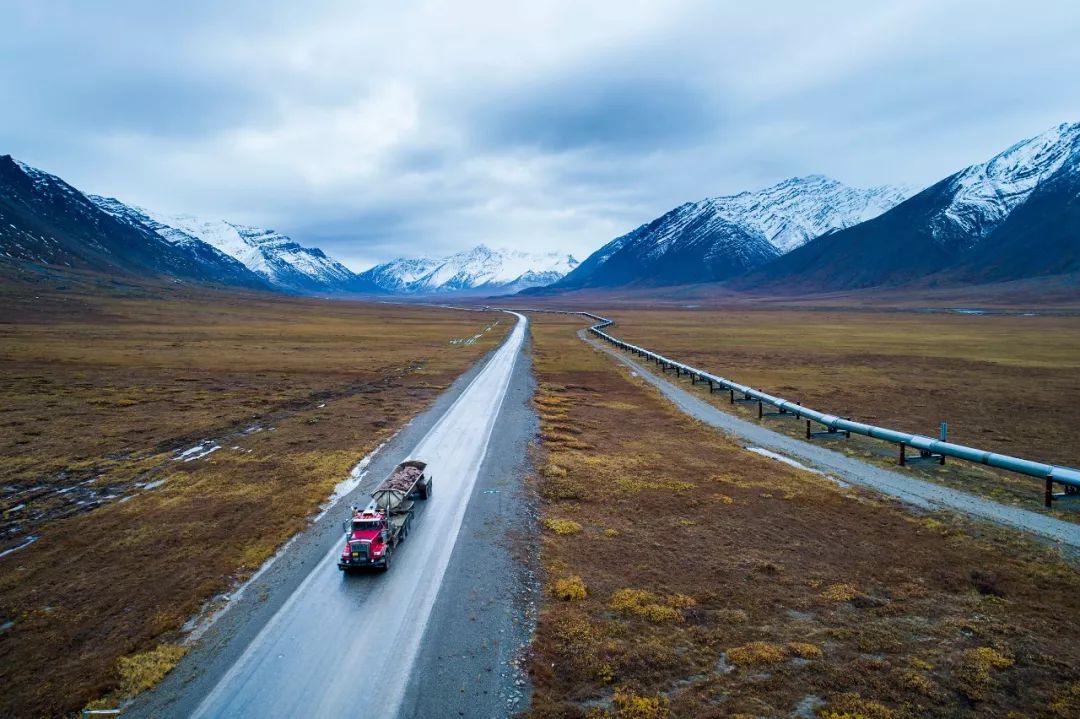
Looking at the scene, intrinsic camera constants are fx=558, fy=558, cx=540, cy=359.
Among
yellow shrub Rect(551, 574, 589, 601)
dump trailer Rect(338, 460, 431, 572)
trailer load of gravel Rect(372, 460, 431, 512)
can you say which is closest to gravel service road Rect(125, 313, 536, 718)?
dump trailer Rect(338, 460, 431, 572)

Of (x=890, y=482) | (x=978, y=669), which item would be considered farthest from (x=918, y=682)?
(x=890, y=482)

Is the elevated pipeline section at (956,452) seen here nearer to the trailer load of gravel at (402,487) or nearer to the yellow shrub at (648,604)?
the yellow shrub at (648,604)

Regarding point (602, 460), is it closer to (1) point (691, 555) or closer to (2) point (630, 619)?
(1) point (691, 555)

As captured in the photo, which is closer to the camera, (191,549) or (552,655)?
(552,655)

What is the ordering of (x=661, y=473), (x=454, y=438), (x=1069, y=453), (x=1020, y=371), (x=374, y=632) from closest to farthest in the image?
(x=374, y=632) < (x=661, y=473) < (x=1069, y=453) < (x=454, y=438) < (x=1020, y=371)

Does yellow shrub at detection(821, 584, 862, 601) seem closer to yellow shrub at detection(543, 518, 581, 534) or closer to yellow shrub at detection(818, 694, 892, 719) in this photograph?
yellow shrub at detection(818, 694, 892, 719)

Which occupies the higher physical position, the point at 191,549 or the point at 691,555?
the point at 191,549

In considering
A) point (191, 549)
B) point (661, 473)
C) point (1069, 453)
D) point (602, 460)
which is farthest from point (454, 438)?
point (1069, 453)
